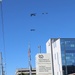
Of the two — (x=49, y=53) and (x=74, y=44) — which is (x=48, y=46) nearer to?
(x=49, y=53)

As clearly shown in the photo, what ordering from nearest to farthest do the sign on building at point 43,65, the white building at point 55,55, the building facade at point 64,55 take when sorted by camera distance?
the building facade at point 64,55, the white building at point 55,55, the sign on building at point 43,65

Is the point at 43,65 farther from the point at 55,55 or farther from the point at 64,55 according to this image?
the point at 64,55

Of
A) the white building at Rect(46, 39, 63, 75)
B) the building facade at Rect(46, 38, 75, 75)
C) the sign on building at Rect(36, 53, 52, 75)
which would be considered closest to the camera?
the building facade at Rect(46, 38, 75, 75)

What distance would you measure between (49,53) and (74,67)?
1869 cm

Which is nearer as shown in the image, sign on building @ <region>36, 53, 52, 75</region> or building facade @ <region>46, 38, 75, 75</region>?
building facade @ <region>46, 38, 75, 75</region>

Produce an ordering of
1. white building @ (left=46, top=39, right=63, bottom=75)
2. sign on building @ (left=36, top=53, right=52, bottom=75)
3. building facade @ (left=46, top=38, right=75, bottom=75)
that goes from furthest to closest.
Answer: sign on building @ (left=36, top=53, right=52, bottom=75) < white building @ (left=46, top=39, right=63, bottom=75) < building facade @ (left=46, top=38, right=75, bottom=75)

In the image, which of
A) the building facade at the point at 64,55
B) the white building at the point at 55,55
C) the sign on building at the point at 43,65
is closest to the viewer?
the building facade at the point at 64,55

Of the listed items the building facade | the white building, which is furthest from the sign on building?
the building facade

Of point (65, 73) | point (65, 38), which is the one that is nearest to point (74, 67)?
point (65, 73)

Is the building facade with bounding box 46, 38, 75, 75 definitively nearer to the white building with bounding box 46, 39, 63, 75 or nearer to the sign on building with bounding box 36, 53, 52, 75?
the white building with bounding box 46, 39, 63, 75

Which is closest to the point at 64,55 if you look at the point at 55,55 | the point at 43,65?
the point at 55,55

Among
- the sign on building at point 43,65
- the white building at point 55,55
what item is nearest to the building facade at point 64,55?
the white building at point 55,55

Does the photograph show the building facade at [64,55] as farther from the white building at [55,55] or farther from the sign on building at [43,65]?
the sign on building at [43,65]

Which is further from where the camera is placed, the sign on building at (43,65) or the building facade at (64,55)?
the sign on building at (43,65)
